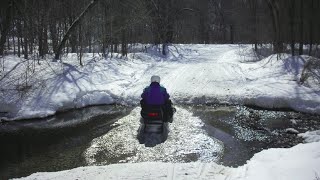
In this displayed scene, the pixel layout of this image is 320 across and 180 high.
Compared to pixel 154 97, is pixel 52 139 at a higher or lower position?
lower

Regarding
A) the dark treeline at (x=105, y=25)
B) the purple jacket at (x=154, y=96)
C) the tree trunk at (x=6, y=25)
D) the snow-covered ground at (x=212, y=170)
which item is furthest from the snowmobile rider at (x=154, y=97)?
the tree trunk at (x=6, y=25)

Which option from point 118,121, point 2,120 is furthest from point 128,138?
point 2,120

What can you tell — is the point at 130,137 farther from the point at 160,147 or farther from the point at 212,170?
the point at 212,170

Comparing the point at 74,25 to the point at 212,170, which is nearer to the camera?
the point at 212,170

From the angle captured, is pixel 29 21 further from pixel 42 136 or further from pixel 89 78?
pixel 42 136

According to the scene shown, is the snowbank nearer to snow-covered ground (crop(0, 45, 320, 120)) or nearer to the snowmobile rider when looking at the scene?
the snowmobile rider

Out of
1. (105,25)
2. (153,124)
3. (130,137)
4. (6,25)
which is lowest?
(130,137)

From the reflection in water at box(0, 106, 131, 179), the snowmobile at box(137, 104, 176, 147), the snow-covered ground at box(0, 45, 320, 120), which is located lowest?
the reflection in water at box(0, 106, 131, 179)

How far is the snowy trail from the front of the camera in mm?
10438

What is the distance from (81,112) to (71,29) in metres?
6.71

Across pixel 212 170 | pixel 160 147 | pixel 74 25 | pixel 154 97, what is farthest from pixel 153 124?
pixel 74 25

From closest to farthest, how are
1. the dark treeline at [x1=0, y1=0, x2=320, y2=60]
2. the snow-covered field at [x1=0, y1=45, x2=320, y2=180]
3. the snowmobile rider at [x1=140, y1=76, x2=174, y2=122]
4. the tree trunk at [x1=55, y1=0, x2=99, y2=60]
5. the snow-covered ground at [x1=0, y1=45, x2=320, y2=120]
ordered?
1. the snowmobile rider at [x1=140, y1=76, x2=174, y2=122]
2. the snow-covered field at [x1=0, y1=45, x2=320, y2=180]
3. the snow-covered ground at [x1=0, y1=45, x2=320, y2=120]
4. the tree trunk at [x1=55, y1=0, x2=99, y2=60]
5. the dark treeline at [x1=0, y1=0, x2=320, y2=60]

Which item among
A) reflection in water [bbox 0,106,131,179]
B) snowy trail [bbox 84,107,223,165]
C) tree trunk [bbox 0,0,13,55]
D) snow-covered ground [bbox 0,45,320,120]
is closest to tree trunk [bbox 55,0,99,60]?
snow-covered ground [bbox 0,45,320,120]

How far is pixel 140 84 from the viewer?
59.8 ft
